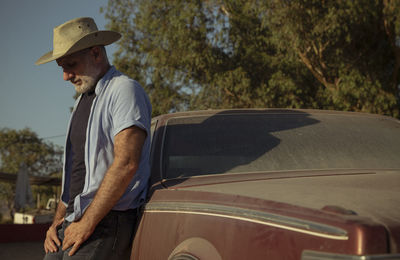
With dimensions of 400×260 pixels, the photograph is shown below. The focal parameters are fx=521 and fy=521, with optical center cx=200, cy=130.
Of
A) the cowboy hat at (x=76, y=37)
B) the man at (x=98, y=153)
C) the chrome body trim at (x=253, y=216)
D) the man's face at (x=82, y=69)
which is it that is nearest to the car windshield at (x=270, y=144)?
the man at (x=98, y=153)

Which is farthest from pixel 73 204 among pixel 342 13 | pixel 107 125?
pixel 342 13

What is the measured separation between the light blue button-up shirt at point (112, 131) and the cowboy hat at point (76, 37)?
27 cm

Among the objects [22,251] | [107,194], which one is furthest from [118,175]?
[22,251]

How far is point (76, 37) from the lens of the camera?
9.46 ft

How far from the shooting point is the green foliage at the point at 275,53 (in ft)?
44.1

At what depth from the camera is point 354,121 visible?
354 cm

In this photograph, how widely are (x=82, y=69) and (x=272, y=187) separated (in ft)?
4.23

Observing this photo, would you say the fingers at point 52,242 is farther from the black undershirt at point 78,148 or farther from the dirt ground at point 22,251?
the dirt ground at point 22,251

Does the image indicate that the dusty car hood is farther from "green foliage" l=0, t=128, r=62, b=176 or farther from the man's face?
"green foliage" l=0, t=128, r=62, b=176

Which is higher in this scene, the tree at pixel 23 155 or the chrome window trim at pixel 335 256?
the chrome window trim at pixel 335 256

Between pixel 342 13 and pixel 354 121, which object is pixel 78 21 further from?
pixel 342 13

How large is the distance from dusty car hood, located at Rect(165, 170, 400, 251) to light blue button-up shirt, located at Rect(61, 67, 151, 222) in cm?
23

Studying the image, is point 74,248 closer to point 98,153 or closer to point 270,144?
point 98,153

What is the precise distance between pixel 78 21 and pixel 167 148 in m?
0.90
